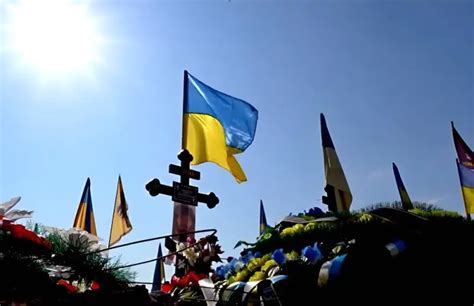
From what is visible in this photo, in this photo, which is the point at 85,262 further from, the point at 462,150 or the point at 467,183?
the point at 462,150

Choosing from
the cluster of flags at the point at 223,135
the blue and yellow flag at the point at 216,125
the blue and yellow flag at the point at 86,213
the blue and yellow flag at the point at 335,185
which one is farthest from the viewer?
the blue and yellow flag at the point at 86,213

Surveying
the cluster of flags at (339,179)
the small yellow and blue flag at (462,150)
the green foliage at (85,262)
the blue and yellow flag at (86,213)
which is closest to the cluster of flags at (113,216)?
the blue and yellow flag at (86,213)

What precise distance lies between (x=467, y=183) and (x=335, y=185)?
7830 mm

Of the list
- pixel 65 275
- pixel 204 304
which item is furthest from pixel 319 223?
pixel 65 275

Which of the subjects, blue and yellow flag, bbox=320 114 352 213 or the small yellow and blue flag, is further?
the small yellow and blue flag

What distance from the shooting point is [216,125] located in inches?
445

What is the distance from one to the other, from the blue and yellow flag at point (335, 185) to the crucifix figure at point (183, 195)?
2.81 metres

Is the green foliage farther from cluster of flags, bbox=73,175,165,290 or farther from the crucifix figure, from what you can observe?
cluster of flags, bbox=73,175,165,290

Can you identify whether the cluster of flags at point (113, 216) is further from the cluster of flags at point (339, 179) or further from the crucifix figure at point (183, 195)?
the cluster of flags at point (339, 179)

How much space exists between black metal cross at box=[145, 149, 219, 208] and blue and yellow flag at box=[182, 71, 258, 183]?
132cm

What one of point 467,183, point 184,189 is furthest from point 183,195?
point 467,183

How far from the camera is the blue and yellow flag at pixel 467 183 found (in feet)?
48.8

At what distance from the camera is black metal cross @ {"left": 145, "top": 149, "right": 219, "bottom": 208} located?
7.70 m

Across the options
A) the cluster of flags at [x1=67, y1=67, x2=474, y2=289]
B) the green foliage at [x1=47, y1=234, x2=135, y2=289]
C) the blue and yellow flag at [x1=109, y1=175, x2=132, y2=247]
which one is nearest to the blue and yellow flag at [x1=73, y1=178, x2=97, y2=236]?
the cluster of flags at [x1=67, y1=67, x2=474, y2=289]
